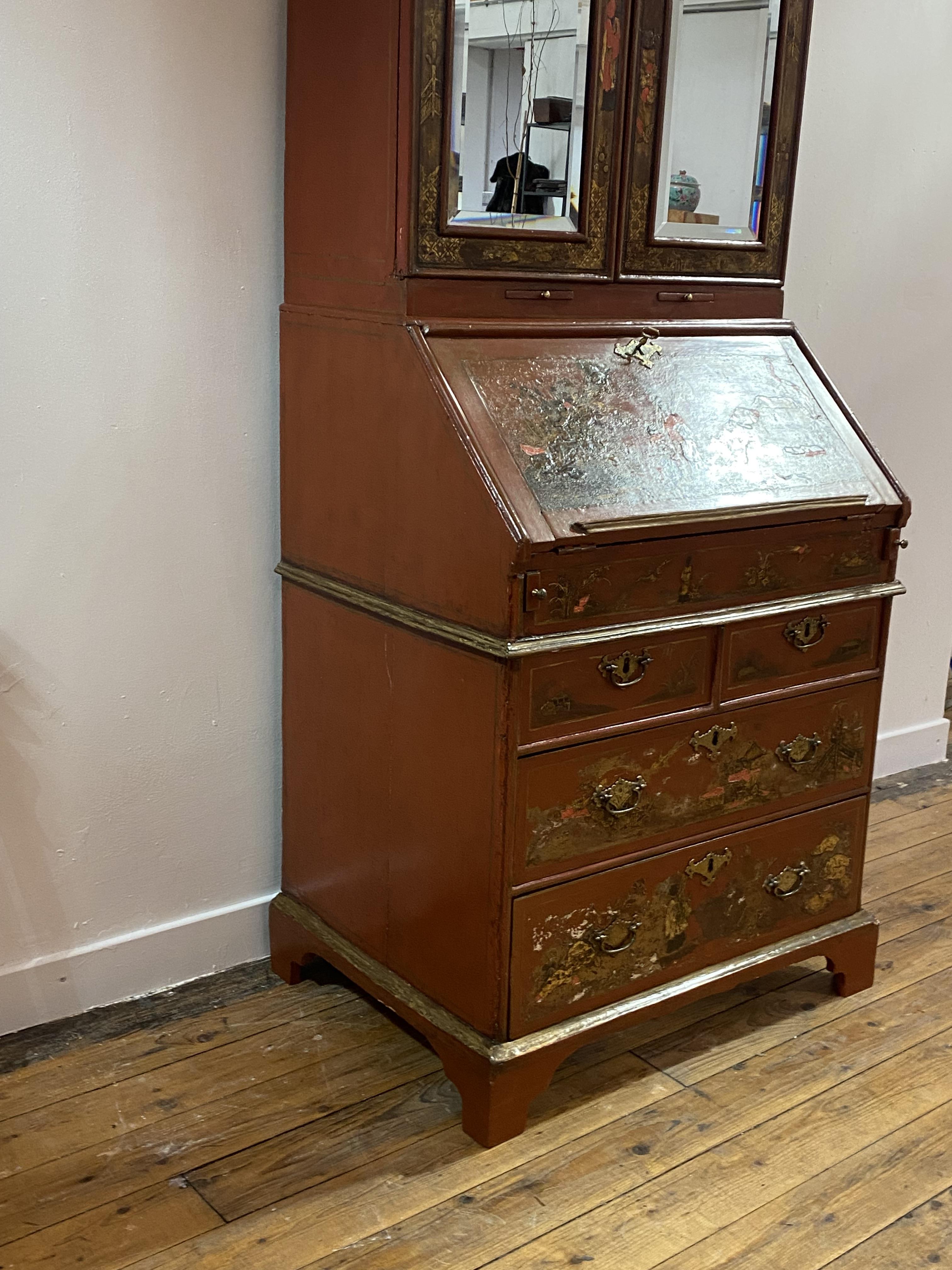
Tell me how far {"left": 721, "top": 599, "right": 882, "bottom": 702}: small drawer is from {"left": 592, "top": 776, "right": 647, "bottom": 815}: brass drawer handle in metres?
0.24

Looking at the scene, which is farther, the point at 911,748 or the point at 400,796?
the point at 911,748

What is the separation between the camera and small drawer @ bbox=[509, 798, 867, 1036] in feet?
7.28

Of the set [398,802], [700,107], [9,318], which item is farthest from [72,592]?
[700,107]

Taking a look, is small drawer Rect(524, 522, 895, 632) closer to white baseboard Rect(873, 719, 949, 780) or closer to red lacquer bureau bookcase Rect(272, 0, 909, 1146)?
red lacquer bureau bookcase Rect(272, 0, 909, 1146)

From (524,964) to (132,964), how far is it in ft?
2.88

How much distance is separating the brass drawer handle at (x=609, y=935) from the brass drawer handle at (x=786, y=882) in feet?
1.13

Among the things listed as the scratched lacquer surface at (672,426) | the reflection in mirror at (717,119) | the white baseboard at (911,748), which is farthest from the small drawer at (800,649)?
the white baseboard at (911,748)

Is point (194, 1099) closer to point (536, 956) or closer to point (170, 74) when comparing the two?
point (536, 956)

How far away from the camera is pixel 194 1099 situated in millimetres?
2324

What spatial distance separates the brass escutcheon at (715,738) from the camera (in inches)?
91.9

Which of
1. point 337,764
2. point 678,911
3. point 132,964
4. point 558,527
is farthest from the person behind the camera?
point 132,964

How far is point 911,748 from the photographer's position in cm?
396

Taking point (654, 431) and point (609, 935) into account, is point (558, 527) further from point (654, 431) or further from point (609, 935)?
point (609, 935)

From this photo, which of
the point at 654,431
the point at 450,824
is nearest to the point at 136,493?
the point at 450,824
